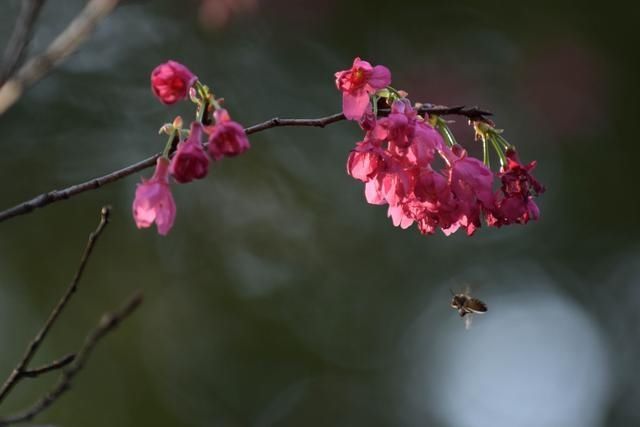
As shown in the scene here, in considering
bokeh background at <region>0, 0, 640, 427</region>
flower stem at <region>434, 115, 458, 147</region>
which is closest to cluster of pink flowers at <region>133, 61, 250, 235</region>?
flower stem at <region>434, 115, 458, 147</region>

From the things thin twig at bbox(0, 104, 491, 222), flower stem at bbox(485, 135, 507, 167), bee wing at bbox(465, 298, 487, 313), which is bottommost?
thin twig at bbox(0, 104, 491, 222)

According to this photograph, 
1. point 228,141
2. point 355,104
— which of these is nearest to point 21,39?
point 228,141

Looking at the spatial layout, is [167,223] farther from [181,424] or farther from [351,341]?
[351,341]

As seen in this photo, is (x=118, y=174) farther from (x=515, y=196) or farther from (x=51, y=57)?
(x=515, y=196)

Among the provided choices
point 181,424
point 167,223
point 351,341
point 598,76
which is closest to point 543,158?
point 598,76

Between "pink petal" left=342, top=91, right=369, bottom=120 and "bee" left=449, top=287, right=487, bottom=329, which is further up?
"bee" left=449, top=287, right=487, bottom=329

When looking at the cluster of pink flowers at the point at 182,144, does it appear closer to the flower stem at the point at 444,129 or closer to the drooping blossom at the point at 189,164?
the drooping blossom at the point at 189,164

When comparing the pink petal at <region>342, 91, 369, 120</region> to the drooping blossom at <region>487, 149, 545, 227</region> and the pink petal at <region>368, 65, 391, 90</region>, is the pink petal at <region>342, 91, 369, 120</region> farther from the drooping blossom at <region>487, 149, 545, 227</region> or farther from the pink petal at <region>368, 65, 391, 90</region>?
the drooping blossom at <region>487, 149, 545, 227</region>
